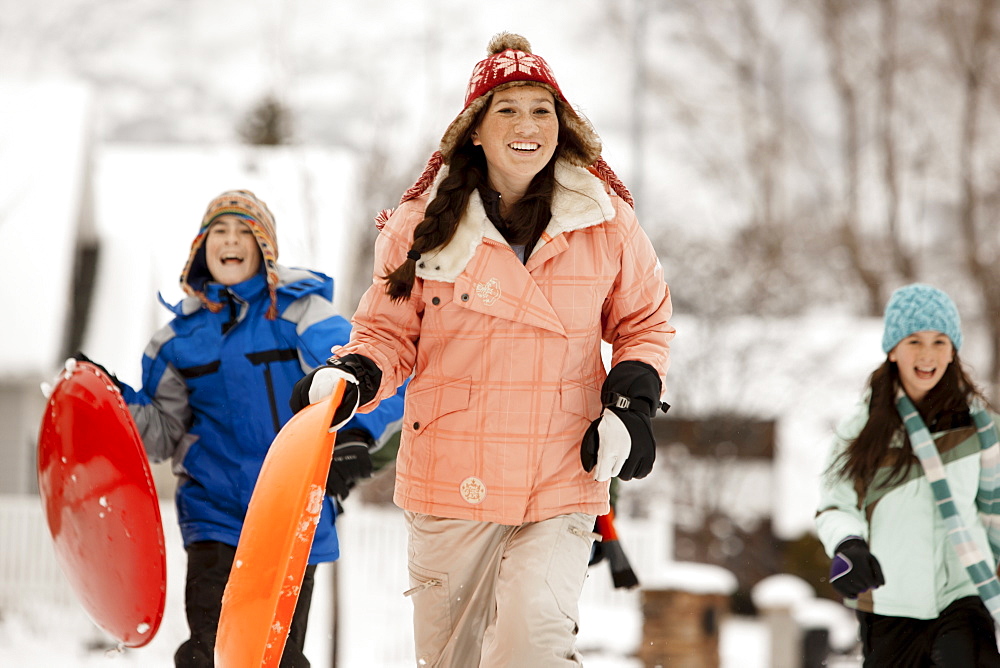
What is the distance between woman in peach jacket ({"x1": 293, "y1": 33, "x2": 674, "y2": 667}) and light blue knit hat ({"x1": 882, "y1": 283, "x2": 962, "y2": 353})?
1.05m

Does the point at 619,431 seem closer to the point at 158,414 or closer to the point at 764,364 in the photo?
the point at 158,414

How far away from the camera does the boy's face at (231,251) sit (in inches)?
145

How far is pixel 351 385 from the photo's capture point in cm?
276

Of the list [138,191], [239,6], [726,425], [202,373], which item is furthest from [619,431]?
[239,6]

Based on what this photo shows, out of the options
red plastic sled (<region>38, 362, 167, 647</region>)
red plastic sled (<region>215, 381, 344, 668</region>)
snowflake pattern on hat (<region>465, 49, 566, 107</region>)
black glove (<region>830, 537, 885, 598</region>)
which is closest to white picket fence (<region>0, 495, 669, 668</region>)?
red plastic sled (<region>38, 362, 167, 647</region>)

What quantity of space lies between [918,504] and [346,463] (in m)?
1.78

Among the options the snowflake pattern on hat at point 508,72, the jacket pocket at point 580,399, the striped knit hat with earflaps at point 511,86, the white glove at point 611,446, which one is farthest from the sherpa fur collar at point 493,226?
the white glove at point 611,446

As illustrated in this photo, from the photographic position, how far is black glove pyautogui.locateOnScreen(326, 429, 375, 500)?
3.52 meters

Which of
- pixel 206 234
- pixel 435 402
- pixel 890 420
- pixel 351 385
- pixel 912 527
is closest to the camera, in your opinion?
pixel 351 385

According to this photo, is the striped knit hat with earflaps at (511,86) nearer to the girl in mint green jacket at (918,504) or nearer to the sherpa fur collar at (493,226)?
the sherpa fur collar at (493,226)

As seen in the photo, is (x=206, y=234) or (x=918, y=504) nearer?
(x=918, y=504)

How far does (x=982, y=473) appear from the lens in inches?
136

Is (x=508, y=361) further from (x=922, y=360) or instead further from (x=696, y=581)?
(x=696, y=581)

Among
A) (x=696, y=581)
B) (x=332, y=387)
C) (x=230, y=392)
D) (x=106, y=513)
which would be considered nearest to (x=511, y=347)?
(x=332, y=387)
